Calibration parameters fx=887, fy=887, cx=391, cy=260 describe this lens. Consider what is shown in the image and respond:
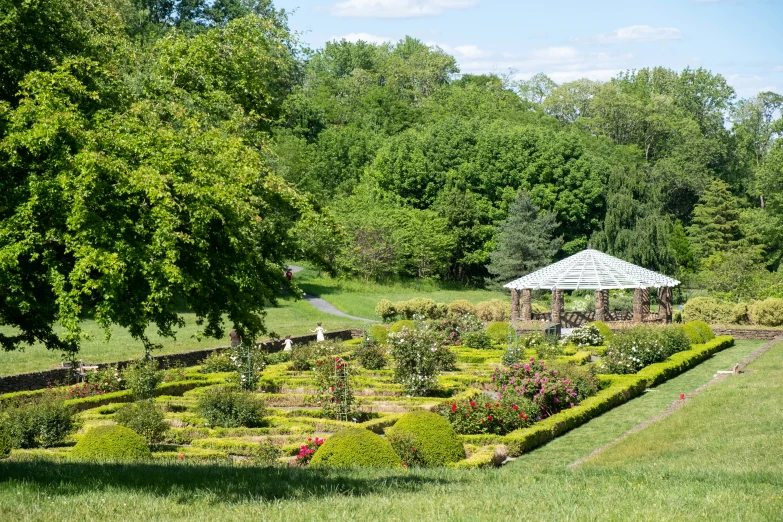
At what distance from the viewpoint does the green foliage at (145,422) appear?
15.2 metres

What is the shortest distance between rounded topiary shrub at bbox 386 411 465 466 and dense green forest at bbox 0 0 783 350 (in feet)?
9.90

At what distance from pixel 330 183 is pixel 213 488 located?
5752 cm

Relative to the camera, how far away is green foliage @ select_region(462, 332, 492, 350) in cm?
3098

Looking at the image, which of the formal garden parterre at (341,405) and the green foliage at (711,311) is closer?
the formal garden parterre at (341,405)

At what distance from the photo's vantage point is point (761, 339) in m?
35.3

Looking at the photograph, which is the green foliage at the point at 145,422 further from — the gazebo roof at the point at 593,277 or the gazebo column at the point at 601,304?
the gazebo column at the point at 601,304

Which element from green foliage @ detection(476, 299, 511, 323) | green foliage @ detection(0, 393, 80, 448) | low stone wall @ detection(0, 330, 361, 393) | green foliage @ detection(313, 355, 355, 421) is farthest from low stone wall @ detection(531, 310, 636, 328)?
green foliage @ detection(0, 393, 80, 448)

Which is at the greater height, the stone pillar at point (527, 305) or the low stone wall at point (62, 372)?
the stone pillar at point (527, 305)

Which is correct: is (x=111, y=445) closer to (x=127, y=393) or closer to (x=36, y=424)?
(x=36, y=424)

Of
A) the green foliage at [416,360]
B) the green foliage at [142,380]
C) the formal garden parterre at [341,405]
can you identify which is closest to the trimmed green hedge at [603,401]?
the formal garden parterre at [341,405]

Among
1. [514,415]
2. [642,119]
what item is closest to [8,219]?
[514,415]

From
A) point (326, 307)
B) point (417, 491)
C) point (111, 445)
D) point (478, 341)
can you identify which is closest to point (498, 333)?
point (478, 341)

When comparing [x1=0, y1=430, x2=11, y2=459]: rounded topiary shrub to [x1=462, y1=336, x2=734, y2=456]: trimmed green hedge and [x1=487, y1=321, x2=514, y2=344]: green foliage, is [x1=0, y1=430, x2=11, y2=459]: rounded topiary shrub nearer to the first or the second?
[x1=462, y1=336, x2=734, y2=456]: trimmed green hedge

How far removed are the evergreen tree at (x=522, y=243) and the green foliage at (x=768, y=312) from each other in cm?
1610
